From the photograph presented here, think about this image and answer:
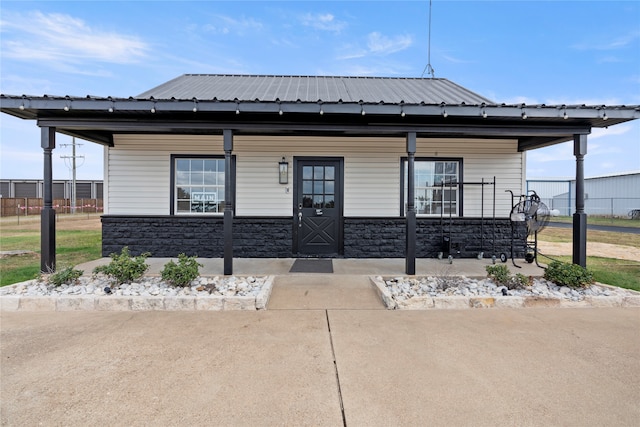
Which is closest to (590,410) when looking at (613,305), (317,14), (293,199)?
(613,305)

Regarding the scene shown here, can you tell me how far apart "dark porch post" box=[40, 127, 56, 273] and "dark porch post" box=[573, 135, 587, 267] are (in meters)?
8.69

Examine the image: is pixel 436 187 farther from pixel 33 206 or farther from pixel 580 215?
pixel 33 206

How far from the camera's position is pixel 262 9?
10.2m

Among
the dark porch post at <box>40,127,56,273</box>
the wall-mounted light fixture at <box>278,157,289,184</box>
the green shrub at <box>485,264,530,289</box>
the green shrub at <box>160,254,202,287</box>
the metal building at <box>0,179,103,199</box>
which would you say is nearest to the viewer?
the green shrub at <box>160,254,202,287</box>

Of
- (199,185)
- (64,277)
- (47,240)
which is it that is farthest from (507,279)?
(47,240)

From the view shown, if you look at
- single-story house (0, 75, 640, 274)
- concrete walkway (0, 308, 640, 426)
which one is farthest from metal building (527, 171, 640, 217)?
concrete walkway (0, 308, 640, 426)

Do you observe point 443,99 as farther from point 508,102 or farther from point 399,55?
point 399,55

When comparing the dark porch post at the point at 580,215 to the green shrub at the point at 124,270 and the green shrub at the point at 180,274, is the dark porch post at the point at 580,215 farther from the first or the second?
the green shrub at the point at 124,270

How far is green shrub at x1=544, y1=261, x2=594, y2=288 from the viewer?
4422mm

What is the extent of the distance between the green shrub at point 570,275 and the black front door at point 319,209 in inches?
150

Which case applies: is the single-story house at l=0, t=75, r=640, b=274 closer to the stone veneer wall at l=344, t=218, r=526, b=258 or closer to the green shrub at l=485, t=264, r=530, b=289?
the stone veneer wall at l=344, t=218, r=526, b=258

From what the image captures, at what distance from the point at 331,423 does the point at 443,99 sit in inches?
257

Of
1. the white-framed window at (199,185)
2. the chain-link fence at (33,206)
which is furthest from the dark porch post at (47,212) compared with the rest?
the chain-link fence at (33,206)

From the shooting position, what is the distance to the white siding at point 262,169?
22.5 feet
